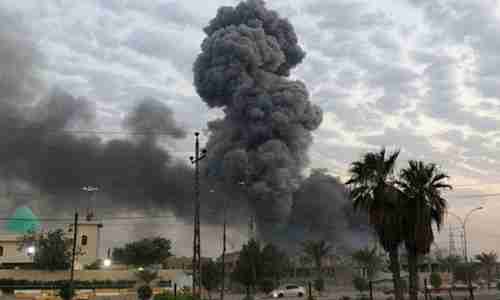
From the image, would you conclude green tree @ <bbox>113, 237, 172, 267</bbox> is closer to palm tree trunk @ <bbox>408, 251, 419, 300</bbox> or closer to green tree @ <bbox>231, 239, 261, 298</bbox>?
green tree @ <bbox>231, 239, 261, 298</bbox>

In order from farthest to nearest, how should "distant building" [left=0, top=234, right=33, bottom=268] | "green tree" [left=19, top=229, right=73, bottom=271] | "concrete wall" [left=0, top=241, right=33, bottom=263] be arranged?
"concrete wall" [left=0, top=241, right=33, bottom=263] < "distant building" [left=0, top=234, right=33, bottom=268] < "green tree" [left=19, top=229, right=73, bottom=271]

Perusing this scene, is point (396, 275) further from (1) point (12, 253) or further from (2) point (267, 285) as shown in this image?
(1) point (12, 253)

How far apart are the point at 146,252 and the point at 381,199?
6567 cm

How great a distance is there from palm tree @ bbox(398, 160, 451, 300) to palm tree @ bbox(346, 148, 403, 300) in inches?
23.0

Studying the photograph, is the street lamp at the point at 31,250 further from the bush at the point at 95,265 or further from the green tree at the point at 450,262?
the green tree at the point at 450,262

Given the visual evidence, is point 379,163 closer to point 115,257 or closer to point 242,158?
point 242,158

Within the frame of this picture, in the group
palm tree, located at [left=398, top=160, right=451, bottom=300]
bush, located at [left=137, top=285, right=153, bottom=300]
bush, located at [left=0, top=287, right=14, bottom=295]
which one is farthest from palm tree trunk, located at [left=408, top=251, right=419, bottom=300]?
bush, located at [left=0, top=287, right=14, bottom=295]

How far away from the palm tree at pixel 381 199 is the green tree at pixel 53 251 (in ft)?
153

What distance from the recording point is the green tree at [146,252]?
300 feet

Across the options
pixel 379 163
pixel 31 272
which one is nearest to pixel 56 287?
pixel 31 272

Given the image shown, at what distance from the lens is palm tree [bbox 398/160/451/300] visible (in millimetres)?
31328

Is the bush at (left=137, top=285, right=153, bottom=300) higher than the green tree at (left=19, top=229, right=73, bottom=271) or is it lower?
lower

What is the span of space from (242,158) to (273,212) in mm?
Result: 11720

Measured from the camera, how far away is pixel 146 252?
91.5 meters
